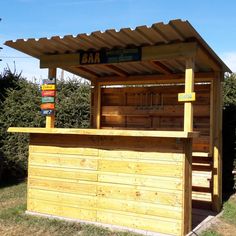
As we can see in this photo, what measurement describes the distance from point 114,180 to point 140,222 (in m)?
0.73

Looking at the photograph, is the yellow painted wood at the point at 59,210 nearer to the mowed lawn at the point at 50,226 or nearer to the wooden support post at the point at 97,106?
the mowed lawn at the point at 50,226

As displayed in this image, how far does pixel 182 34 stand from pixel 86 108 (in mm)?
4804

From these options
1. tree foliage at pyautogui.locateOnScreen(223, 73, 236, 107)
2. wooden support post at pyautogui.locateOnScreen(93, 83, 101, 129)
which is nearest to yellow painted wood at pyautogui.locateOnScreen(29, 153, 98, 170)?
wooden support post at pyautogui.locateOnScreen(93, 83, 101, 129)

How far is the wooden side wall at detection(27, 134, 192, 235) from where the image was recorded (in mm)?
5148

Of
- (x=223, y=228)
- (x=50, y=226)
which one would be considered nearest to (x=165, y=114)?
(x=223, y=228)

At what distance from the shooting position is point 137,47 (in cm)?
584

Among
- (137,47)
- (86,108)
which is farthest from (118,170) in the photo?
(86,108)

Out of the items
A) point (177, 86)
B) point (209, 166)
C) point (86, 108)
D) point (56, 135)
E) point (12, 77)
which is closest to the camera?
point (56, 135)

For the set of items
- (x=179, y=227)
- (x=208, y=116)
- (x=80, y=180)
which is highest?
(x=208, y=116)

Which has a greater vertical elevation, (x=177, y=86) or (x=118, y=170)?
(x=177, y=86)

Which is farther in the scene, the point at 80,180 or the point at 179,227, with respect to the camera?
the point at 80,180

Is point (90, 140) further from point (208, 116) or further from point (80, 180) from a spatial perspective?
point (208, 116)

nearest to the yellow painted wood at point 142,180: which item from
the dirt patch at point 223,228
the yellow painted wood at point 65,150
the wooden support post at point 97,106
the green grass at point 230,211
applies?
the yellow painted wood at point 65,150

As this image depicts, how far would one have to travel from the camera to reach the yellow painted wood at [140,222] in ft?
16.8
